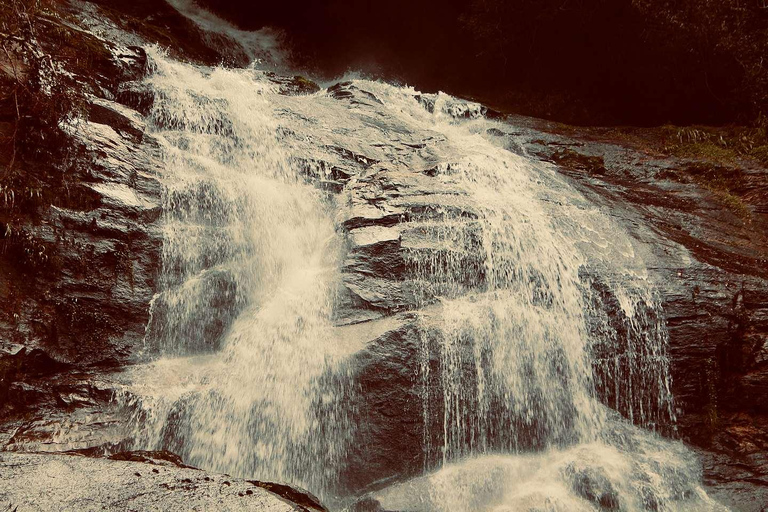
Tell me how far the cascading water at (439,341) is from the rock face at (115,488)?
84.2 inches

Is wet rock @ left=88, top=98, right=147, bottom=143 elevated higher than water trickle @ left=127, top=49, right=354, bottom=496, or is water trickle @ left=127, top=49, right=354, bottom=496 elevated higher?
wet rock @ left=88, top=98, right=147, bottom=143

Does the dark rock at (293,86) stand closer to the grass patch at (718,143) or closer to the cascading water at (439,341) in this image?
the cascading water at (439,341)

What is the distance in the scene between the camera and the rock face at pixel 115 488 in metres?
2.93

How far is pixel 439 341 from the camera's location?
604 cm

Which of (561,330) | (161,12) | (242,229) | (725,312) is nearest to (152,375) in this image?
(242,229)

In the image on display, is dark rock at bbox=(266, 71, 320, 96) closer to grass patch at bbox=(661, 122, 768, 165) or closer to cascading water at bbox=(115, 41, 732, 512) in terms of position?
cascading water at bbox=(115, 41, 732, 512)

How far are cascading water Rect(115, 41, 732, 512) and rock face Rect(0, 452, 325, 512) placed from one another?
2.14 meters

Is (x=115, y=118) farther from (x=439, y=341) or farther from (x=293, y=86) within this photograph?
(x=439, y=341)

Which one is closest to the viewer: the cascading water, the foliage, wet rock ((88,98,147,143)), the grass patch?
the cascading water

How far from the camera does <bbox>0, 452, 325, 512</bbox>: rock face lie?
9.62ft

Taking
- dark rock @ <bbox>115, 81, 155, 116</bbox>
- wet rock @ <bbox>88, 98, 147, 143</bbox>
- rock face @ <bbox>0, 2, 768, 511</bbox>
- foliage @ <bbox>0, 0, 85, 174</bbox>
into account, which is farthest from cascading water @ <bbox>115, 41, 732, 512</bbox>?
foliage @ <bbox>0, 0, 85, 174</bbox>

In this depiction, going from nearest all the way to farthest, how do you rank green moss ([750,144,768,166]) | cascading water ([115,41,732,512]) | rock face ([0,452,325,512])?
rock face ([0,452,325,512]), cascading water ([115,41,732,512]), green moss ([750,144,768,166])

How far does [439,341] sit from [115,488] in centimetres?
366

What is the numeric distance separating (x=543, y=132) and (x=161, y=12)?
11.2 m
